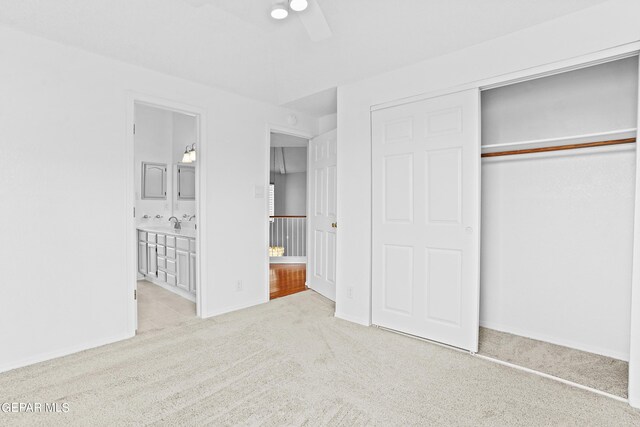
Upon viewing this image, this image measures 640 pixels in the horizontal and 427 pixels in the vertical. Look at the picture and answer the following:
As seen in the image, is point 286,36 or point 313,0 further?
point 286,36

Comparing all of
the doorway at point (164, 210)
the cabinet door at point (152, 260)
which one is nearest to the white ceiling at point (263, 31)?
the doorway at point (164, 210)

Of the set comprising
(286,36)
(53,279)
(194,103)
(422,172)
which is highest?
(286,36)

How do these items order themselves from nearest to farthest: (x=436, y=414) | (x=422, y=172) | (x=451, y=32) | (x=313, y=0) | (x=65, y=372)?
Result: (x=436, y=414) < (x=313, y=0) < (x=65, y=372) < (x=451, y=32) < (x=422, y=172)

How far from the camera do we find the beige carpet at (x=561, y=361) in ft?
7.42

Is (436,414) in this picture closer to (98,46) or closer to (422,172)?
(422,172)

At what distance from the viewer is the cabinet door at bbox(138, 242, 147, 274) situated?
5.09 meters

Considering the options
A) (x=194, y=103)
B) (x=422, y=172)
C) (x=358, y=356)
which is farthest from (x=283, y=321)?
(x=194, y=103)

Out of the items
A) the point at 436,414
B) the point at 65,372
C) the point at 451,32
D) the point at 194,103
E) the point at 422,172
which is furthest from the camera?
the point at 194,103

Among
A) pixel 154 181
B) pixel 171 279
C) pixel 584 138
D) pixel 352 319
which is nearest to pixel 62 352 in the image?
pixel 171 279

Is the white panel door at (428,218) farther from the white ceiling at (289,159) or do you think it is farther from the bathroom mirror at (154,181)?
the white ceiling at (289,159)

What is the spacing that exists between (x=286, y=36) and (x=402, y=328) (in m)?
2.88

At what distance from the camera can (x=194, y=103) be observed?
3430mm

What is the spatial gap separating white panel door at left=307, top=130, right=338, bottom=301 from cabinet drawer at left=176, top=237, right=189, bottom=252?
5.31ft

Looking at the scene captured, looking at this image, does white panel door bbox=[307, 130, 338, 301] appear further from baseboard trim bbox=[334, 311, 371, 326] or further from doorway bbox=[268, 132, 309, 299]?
baseboard trim bbox=[334, 311, 371, 326]
